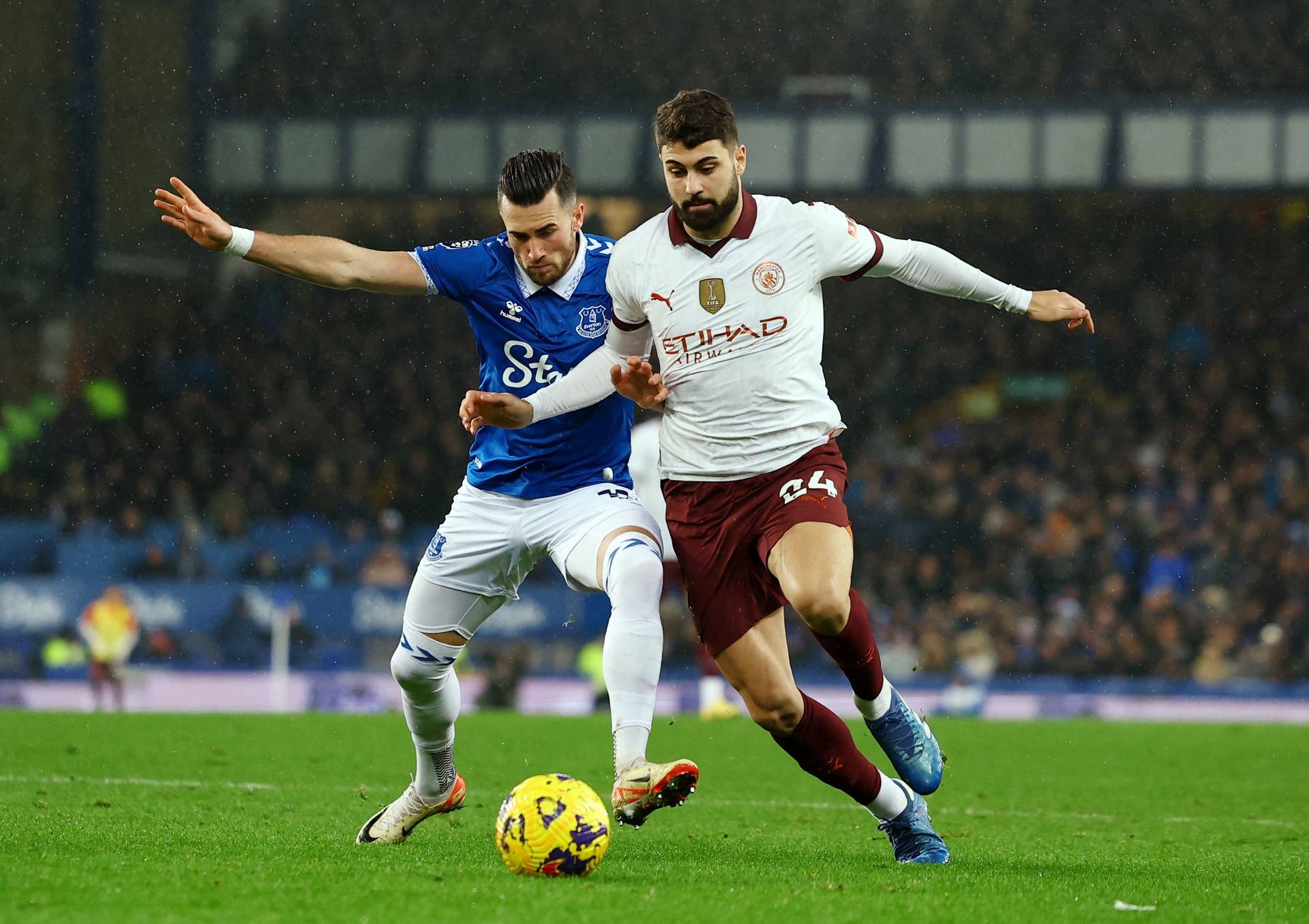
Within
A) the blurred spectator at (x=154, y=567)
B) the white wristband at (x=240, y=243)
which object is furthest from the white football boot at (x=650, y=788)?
the blurred spectator at (x=154, y=567)

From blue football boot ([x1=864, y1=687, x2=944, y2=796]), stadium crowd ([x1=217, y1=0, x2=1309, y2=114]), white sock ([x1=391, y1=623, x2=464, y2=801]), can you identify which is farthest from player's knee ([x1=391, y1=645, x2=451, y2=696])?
stadium crowd ([x1=217, y1=0, x2=1309, y2=114])

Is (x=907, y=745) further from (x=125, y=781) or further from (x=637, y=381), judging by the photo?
(x=125, y=781)

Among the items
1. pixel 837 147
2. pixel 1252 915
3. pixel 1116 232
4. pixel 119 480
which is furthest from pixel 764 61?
pixel 1252 915

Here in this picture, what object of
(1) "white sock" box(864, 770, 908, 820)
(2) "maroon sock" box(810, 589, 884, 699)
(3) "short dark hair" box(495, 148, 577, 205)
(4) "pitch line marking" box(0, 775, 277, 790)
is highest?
(3) "short dark hair" box(495, 148, 577, 205)

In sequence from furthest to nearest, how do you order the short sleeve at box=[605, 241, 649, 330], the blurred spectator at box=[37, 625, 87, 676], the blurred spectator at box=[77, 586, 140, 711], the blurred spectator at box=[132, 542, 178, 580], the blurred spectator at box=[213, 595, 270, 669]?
1. the blurred spectator at box=[132, 542, 178, 580]
2. the blurred spectator at box=[37, 625, 87, 676]
3. the blurred spectator at box=[213, 595, 270, 669]
4. the blurred spectator at box=[77, 586, 140, 711]
5. the short sleeve at box=[605, 241, 649, 330]

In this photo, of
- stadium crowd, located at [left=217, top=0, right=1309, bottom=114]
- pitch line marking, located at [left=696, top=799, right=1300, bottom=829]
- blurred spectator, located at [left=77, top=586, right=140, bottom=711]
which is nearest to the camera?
pitch line marking, located at [left=696, top=799, right=1300, bottom=829]

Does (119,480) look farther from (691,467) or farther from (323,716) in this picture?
(691,467)

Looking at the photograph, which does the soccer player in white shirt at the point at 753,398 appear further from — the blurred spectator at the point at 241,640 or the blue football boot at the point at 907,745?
the blurred spectator at the point at 241,640

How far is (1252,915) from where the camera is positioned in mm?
4133

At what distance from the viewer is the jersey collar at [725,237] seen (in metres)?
5.17

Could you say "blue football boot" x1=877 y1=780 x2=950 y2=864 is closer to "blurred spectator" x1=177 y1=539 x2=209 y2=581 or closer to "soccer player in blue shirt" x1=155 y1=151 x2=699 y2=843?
"soccer player in blue shirt" x1=155 y1=151 x2=699 y2=843

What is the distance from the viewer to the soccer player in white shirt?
16.6 feet

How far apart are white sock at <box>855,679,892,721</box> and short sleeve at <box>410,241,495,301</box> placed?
6.22ft

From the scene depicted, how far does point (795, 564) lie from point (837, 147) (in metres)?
19.8
